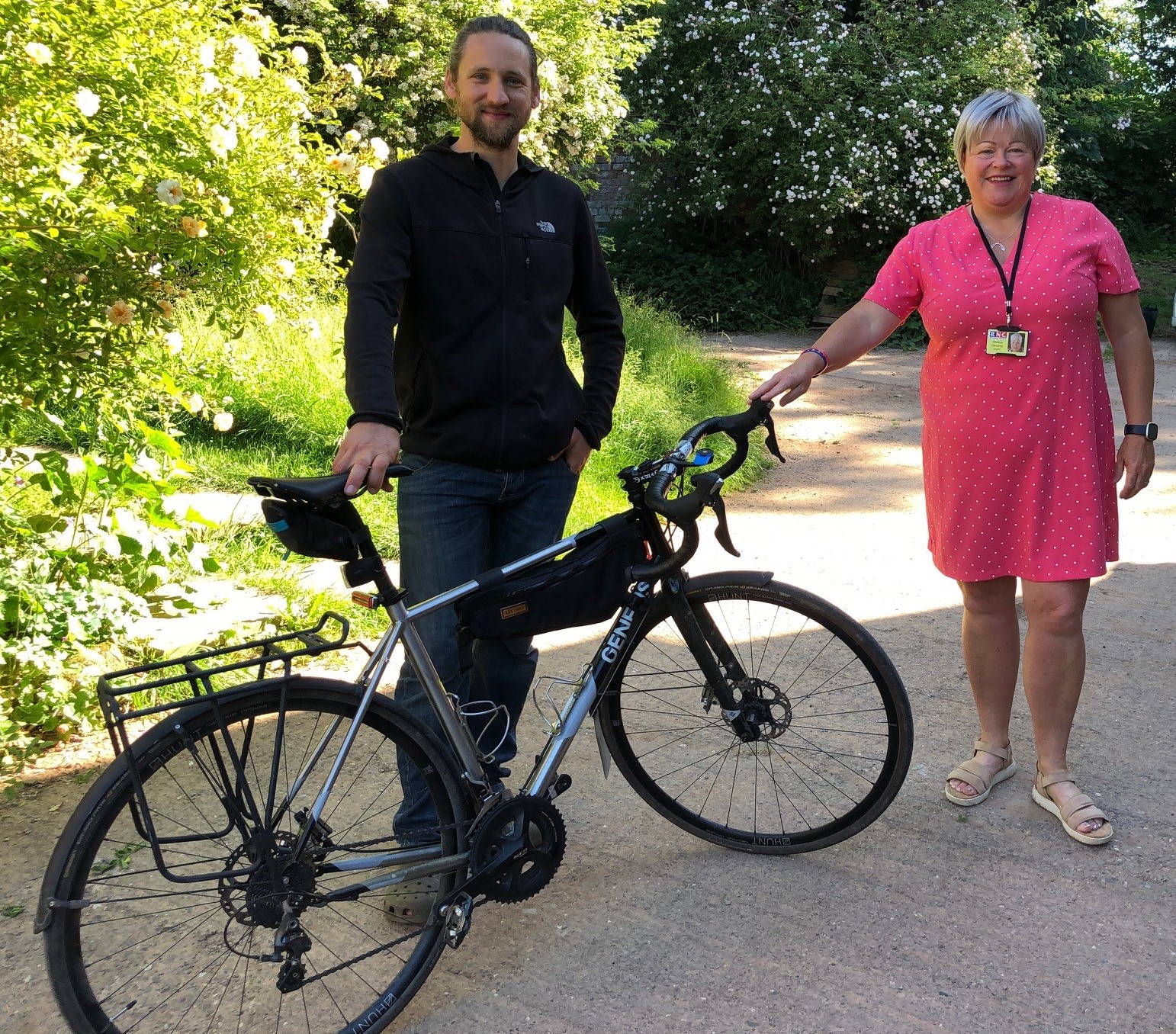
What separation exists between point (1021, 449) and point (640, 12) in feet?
47.7

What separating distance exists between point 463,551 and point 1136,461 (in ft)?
6.31

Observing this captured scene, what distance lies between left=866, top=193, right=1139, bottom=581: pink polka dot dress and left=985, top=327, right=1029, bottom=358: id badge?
24 mm

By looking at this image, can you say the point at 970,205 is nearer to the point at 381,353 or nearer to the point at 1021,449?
the point at 1021,449

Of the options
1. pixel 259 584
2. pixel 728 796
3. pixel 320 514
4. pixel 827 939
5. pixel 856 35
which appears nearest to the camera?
pixel 320 514

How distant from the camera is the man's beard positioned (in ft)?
9.12

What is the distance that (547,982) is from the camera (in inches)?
106

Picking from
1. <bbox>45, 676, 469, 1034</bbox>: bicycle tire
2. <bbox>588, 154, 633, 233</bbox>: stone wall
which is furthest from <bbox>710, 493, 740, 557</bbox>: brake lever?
<bbox>588, 154, 633, 233</bbox>: stone wall

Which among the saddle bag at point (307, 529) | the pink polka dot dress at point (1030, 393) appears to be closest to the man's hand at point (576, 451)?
the saddle bag at point (307, 529)

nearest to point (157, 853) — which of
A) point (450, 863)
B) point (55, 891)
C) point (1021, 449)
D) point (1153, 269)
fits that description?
point (55, 891)

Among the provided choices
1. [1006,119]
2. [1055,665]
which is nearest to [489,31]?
[1006,119]

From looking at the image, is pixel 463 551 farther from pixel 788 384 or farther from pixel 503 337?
pixel 788 384

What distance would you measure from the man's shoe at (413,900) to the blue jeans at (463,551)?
0.11 meters

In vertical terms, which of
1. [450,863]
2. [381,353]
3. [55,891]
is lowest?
[450,863]

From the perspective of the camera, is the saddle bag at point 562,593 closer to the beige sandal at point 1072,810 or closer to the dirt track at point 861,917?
the dirt track at point 861,917
